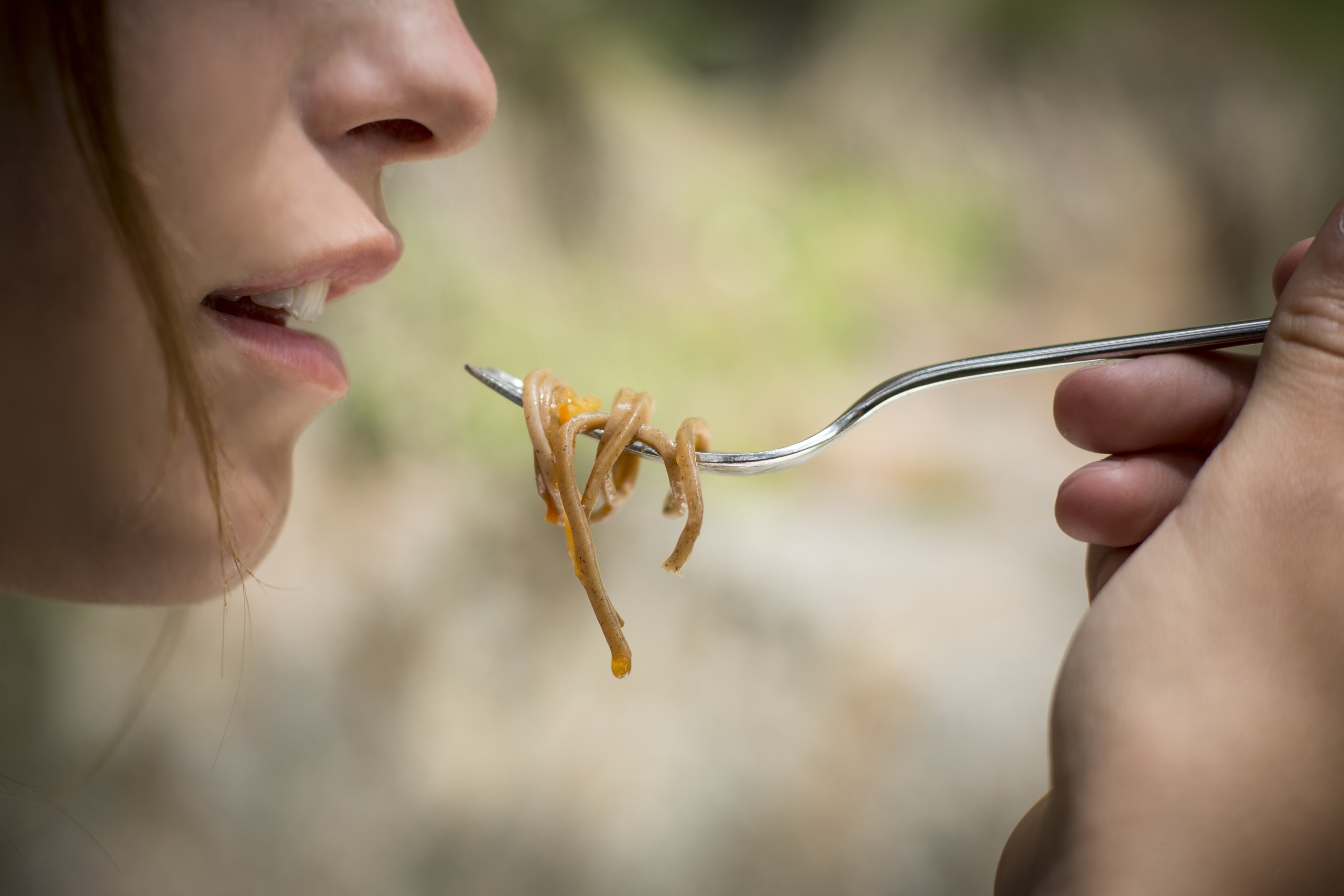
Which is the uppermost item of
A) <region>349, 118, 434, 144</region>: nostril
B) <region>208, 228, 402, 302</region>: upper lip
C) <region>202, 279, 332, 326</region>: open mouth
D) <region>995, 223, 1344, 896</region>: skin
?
<region>349, 118, 434, 144</region>: nostril

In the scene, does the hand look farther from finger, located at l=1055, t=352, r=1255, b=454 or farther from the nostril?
the nostril

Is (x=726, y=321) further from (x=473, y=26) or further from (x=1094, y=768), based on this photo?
(x=1094, y=768)

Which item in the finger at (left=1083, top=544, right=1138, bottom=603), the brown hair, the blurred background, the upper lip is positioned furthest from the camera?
the blurred background

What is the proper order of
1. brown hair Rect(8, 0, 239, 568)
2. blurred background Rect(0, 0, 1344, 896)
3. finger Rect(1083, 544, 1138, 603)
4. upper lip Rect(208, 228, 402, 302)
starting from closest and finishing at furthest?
brown hair Rect(8, 0, 239, 568) < upper lip Rect(208, 228, 402, 302) < finger Rect(1083, 544, 1138, 603) < blurred background Rect(0, 0, 1344, 896)

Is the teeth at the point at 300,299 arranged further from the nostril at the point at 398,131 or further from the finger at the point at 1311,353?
the finger at the point at 1311,353

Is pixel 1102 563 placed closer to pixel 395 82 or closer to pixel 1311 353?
pixel 1311 353

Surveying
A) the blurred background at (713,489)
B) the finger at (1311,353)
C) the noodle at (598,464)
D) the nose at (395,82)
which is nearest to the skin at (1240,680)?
the finger at (1311,353)

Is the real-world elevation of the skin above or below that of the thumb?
below

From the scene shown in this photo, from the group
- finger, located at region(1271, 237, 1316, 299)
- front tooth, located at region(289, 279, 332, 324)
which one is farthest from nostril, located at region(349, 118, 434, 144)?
finger, located at region(1271, 237, 1316, 299)
